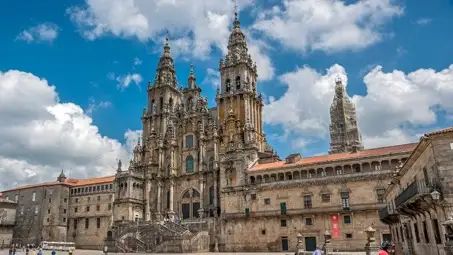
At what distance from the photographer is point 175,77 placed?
84.3m

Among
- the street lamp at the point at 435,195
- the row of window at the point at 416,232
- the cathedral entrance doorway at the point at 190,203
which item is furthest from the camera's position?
the cathedral entrance doorway at the point at 190,203

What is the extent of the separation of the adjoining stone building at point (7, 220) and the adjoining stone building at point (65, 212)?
0.84m

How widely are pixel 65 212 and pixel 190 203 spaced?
2730 cm

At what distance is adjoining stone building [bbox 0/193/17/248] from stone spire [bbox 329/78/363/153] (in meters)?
73.9

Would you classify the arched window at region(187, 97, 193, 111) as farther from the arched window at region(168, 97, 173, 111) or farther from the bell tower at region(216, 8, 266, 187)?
the bell tower at region(216, 8, 266, 187)

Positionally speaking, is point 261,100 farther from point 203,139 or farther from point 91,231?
point 91,231

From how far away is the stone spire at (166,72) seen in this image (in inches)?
3185

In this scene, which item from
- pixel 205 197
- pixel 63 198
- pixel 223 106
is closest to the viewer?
pixel 205 197

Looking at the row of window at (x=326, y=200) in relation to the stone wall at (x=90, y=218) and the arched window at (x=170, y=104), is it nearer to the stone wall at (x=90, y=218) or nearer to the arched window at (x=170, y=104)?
the arched window at (x=170, y=104)

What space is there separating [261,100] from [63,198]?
43542 millimetres

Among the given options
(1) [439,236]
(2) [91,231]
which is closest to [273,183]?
(1) [439,236]

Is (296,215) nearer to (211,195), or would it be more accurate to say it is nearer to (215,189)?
(215,189)

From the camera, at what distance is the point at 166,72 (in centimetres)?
8194

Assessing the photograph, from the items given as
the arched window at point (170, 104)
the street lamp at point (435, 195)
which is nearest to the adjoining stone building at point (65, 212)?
the arched window at point (170, 104)
